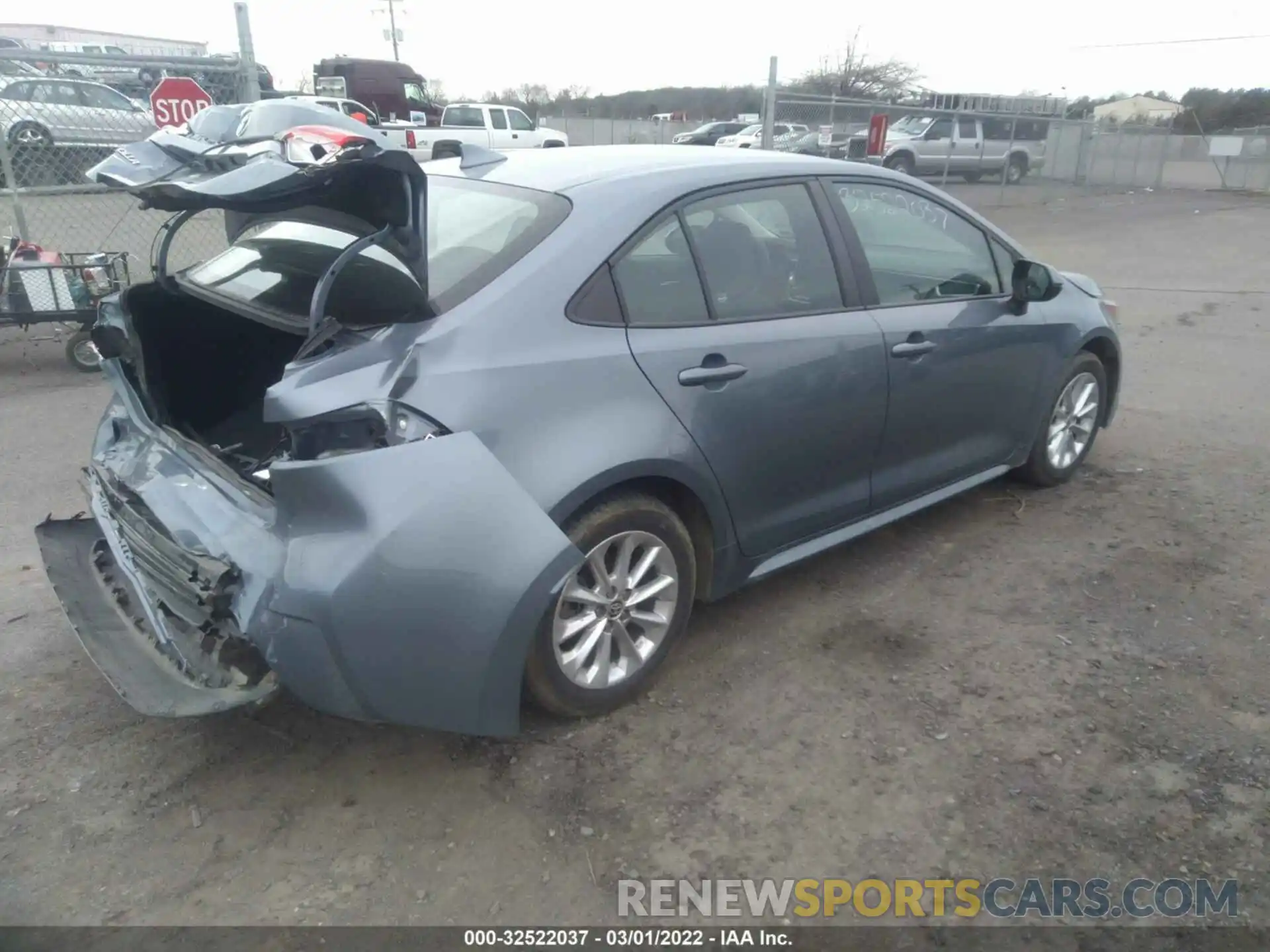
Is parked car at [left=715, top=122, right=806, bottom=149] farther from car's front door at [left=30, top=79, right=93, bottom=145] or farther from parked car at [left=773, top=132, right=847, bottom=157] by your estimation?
car's front door at [left=30, top=79, right=93, bottom=145]

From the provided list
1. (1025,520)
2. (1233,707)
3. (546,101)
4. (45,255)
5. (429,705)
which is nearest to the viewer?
(429,705)

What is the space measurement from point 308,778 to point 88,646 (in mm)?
770

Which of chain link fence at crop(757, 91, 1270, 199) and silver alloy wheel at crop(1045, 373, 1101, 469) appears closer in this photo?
silver alloy wheel at crop(1045, 373, 1101, 469)

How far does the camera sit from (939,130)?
77.1ft

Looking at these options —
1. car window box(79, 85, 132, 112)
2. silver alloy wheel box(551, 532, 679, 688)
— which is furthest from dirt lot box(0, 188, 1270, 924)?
car window box(79, 85, 132, 112)

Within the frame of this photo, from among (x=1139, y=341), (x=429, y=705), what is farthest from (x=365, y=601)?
(x=1139, y=341)

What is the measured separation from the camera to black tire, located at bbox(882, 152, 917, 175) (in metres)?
22.4

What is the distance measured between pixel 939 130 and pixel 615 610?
76.7ft

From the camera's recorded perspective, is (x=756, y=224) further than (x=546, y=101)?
No

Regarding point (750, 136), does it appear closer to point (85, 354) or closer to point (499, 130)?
point (499, 130)

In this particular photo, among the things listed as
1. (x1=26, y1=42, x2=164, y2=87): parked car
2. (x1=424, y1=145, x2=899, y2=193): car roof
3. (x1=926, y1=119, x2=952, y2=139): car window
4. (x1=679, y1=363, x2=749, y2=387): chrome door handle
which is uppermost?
(x1=26, y1=42, x2=164, y2=87): parked car

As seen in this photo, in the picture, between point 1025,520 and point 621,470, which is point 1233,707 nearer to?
point 1025,520

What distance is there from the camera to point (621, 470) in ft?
9.57

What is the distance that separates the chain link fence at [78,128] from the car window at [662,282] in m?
4.75
